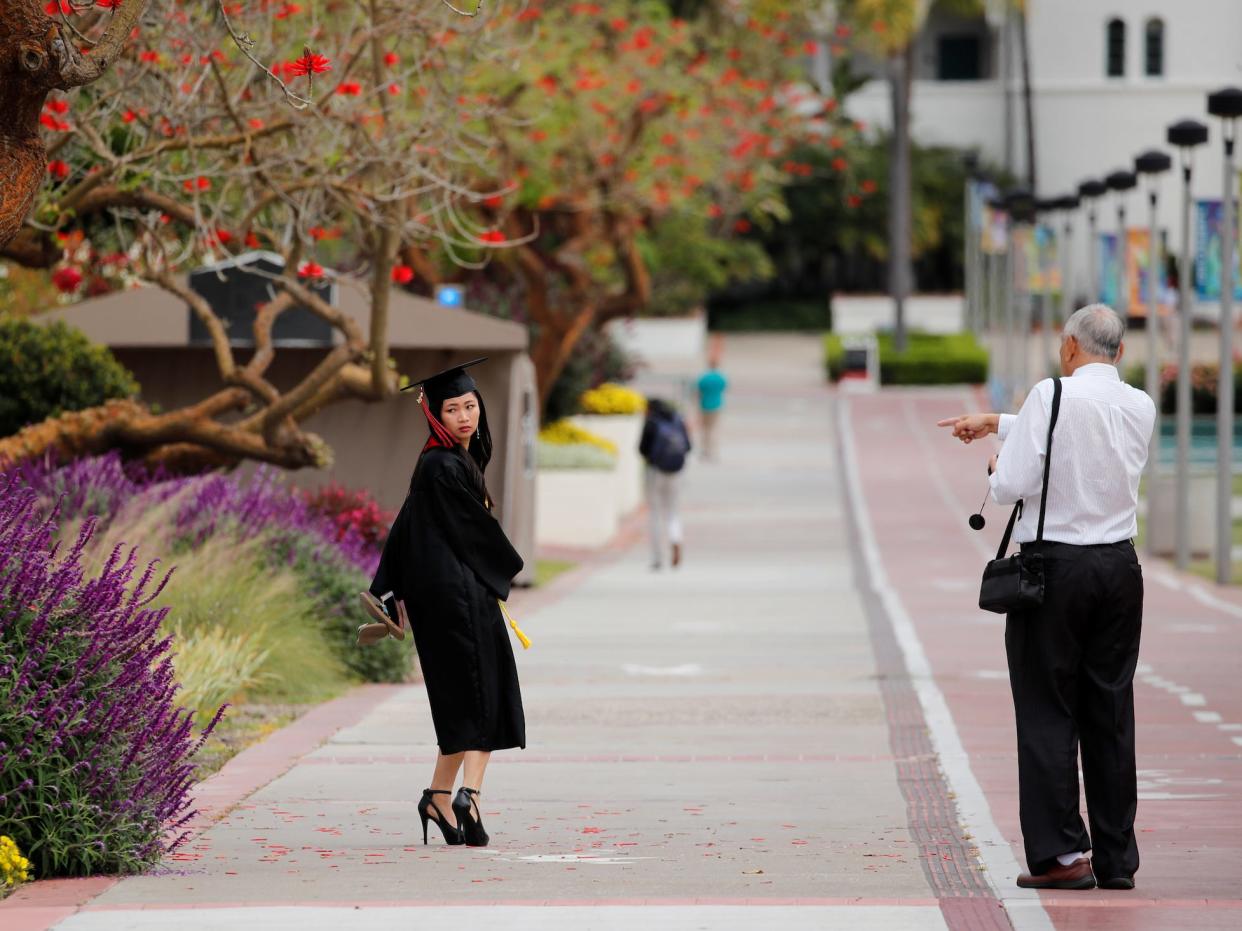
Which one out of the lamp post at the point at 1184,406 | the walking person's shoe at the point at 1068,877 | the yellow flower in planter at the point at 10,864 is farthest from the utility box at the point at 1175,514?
the yellow flower in planter at the point at 10,864

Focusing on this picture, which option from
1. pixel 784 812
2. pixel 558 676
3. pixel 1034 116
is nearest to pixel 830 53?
pixel 1034 116

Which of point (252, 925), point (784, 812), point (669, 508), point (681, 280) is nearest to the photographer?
point (252, 925)

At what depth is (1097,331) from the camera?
7.76 meters

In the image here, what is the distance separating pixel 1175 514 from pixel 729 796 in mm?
19577

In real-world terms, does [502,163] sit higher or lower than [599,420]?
higher

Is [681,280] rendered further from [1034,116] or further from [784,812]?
[784,812]

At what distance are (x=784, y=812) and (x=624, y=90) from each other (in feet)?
75.2

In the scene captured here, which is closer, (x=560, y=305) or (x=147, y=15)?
(x=147, y=15)

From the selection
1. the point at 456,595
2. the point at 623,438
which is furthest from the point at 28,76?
the point at 623,438

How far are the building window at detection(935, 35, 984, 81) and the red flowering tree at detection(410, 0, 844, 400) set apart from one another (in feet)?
139

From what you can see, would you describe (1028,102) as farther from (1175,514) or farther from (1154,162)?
(1154,162)

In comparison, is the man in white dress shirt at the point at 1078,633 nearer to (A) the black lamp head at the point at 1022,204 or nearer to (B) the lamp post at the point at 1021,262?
(B) the lamp post at the point at 1021,262

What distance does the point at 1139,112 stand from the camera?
74.9 metres

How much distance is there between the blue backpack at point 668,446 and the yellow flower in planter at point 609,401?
10.5 metres
